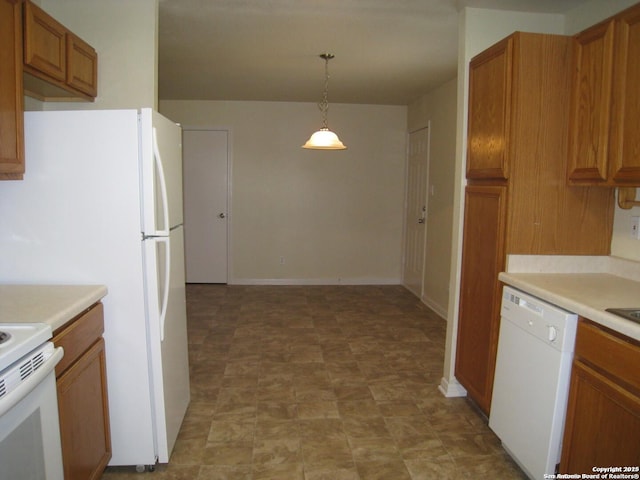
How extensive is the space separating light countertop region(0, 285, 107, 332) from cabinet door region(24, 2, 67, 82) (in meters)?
0.95

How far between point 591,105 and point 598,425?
1445 millimetres

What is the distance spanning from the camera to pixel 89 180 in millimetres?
1935

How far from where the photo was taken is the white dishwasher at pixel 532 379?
1819 millimetres

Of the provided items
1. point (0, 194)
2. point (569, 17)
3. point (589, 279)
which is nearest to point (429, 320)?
A: point (589, 279)

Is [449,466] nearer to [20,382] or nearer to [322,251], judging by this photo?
[20,382]

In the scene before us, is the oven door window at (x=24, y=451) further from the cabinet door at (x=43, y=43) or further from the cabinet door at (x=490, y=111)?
the cabinet door at (x=490, y=111)

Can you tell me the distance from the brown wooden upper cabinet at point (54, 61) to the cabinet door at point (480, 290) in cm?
225

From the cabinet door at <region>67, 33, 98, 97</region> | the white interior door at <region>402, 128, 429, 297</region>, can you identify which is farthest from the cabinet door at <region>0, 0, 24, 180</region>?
the white interior door at <region>402, 128, 429, 297</region>

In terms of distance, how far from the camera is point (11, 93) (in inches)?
69.0

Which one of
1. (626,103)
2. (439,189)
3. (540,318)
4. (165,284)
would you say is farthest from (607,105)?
(439,189)

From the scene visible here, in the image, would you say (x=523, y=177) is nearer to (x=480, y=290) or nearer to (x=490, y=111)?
(x=490, y=111)

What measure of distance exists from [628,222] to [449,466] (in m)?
1.54

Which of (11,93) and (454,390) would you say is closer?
(11,93)

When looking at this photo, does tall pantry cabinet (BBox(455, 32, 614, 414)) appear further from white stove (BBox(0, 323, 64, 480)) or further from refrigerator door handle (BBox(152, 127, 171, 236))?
white stove (BBox(0, 323, 64, 480))
